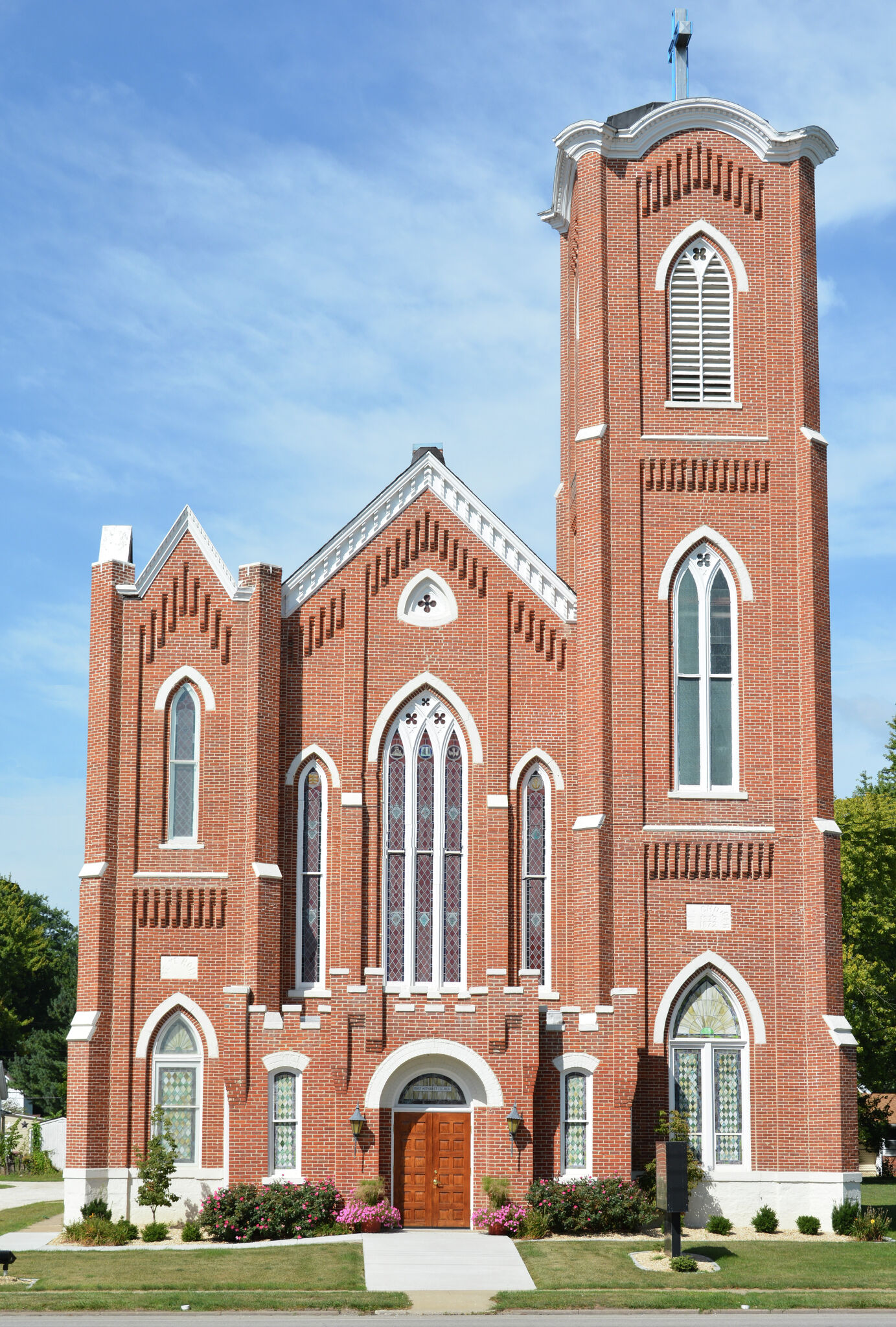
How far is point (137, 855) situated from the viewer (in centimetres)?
2895

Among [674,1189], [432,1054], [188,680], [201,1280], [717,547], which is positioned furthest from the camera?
[717,547]

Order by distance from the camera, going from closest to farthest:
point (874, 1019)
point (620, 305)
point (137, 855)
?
point (137, 855) → point (620, 305) → point (874, 1019)

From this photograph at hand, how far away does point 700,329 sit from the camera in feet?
102

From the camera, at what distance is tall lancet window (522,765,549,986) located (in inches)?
1153

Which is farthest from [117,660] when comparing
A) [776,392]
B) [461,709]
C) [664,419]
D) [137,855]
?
[776,392]

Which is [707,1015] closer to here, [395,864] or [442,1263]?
[395,864]

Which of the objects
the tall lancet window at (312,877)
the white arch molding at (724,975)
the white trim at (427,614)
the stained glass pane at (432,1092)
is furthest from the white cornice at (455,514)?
the stained glass pane at (432,1092)

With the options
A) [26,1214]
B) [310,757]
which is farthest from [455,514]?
[26,1214]

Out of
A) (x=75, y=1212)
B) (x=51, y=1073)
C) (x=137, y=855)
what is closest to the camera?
(x=75, y=1212)

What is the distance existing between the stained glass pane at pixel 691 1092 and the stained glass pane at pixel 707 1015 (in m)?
0.38

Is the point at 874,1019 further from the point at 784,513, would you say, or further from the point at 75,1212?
the point at 75,1212

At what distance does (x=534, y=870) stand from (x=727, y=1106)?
5266mm

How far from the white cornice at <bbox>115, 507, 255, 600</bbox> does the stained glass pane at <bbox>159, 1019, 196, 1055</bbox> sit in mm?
7628

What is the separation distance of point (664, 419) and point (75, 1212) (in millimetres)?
17462
